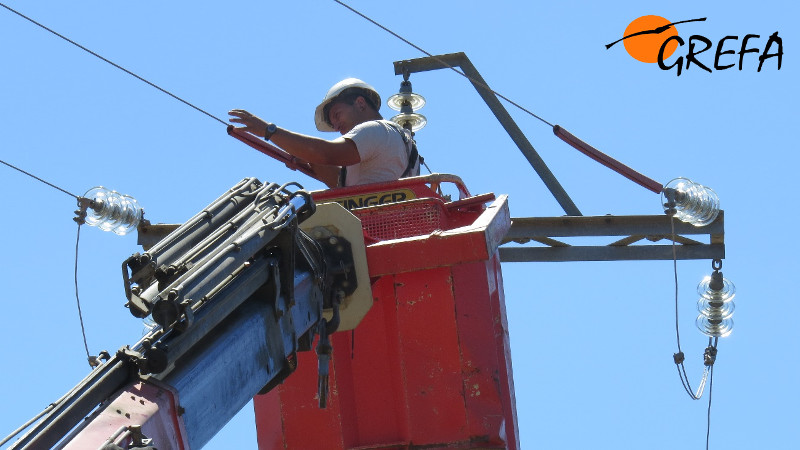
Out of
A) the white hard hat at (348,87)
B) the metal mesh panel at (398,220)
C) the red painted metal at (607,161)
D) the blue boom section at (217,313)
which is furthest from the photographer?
the red painted metal at (607,161)

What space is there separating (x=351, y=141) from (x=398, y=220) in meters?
0.68

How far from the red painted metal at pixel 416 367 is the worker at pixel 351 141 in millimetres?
297

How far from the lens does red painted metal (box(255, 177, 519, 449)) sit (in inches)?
245

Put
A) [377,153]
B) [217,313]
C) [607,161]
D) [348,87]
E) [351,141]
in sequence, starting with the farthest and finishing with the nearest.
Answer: [607,161] < [348,87] < [377,153] < [351,141] < [217,313]

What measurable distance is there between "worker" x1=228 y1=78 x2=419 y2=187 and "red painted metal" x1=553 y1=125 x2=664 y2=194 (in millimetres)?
1984

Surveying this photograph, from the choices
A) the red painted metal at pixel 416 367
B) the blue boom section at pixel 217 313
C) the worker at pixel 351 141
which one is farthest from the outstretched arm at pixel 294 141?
the blue boom section at pixel 217 313

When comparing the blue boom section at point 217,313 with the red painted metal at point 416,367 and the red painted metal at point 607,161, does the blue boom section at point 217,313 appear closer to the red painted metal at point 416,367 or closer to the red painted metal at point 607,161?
the red painted metal at point 416,367

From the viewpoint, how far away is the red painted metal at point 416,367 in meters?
6.23

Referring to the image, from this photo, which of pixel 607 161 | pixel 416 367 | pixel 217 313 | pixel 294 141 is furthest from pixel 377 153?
pixel 607 161

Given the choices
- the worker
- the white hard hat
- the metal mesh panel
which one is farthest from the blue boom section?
the white hard hat

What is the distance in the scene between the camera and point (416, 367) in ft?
20.8

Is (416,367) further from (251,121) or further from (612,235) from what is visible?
(612,235)

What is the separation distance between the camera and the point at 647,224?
387 inches

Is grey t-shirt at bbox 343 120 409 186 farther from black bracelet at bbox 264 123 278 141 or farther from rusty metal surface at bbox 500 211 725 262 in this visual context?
rusty metal surface at bbox 500 211 725 262
